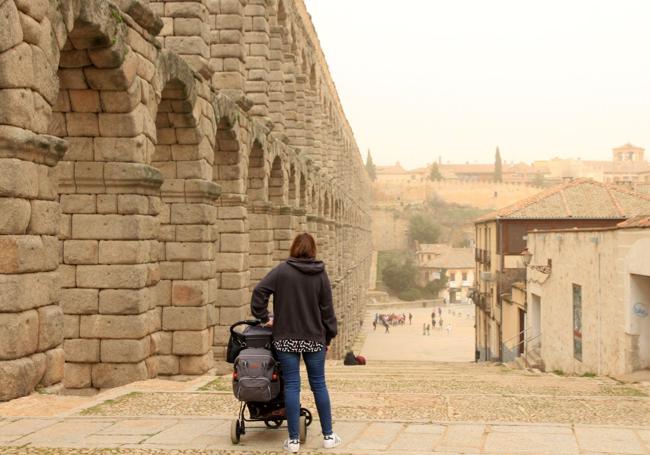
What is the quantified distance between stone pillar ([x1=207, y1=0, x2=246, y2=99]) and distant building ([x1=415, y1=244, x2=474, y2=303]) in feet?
195

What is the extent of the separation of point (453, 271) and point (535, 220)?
46951 millimetres

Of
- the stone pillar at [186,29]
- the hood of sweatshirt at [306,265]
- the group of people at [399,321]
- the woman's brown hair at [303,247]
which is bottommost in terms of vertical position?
the group of people at [399,321]

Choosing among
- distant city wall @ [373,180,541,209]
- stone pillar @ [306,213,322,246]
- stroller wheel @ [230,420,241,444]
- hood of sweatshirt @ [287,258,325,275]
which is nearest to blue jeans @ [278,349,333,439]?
stroller wheel @ [230,420,241,444]

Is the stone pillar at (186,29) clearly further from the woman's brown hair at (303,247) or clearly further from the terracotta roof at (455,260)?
the terracotta roof at (455,260)

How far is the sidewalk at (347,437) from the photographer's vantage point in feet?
16.5

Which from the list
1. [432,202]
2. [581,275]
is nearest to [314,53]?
[581,275]

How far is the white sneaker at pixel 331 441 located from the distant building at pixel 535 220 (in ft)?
67.7

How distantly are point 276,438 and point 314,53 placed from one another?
2303 cm

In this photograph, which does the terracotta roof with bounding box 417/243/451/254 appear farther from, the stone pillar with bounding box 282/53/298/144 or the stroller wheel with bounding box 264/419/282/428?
the stroller wheel with bounding box 264/419/282/428

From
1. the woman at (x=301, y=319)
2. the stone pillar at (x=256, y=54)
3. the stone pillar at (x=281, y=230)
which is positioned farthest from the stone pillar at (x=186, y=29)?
the stone pillar at (x=281, y=230)

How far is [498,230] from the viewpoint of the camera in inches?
1090

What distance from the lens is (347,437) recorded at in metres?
5.41

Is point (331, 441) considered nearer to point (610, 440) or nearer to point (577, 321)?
point (610, 440)

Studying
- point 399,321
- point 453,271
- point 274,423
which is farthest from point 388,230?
point 274,423
